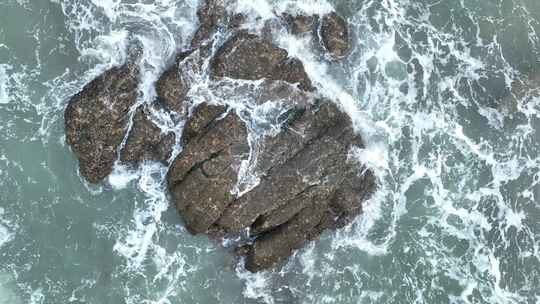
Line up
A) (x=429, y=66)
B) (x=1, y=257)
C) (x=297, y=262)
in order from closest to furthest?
(x=1, y=257), (x=297, y=262), (x=429, y=66)

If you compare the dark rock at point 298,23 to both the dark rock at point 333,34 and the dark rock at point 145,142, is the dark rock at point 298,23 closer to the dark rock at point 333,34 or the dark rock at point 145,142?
the dark rock at point 333,34

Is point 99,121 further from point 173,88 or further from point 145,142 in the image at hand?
point 173,88

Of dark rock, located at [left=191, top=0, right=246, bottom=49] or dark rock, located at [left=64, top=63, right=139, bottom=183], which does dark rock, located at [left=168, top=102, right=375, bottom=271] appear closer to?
dark rock, located at [left=64, top=63, right=139, bottom=183]

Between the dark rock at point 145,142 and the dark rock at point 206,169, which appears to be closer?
the dark rock at point 206,169

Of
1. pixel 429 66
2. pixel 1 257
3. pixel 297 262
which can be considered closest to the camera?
pixel 1 257

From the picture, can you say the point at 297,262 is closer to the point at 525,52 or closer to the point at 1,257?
the point at 1,257

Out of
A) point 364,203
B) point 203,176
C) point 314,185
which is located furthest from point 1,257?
point 364,203

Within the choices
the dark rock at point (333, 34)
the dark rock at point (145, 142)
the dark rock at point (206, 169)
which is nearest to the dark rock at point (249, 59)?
the dark rock at point (206, 169)
